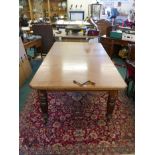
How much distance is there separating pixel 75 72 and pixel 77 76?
9 centimetres

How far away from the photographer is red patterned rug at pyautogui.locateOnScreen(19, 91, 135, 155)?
1.72m

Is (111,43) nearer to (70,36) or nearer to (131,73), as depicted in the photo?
(70,36)

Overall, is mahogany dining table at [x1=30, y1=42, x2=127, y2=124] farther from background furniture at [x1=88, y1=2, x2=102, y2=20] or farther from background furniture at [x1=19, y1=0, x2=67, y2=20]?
background furniture at [x1=19, y1=0, x2=67, y2=20]

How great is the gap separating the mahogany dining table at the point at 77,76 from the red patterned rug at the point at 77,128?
147 mm

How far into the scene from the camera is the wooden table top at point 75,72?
157 cm

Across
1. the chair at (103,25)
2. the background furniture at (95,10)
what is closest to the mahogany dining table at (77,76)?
the chair at (103,25)

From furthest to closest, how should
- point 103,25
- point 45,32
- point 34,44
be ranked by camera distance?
point 103,25 < point 45,32 < point 34,44

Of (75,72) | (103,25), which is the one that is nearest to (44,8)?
(103,25)

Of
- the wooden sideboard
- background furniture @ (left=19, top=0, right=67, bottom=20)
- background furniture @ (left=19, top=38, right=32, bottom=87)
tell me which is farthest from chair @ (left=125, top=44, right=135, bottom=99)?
background furniture @ (left=19, top=0, right=67, bottom=20)

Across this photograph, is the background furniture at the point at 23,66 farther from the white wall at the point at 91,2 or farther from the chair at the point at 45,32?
the white wall at the point at 91,2

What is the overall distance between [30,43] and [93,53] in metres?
1.59

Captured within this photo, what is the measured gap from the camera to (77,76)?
1731 millimetres
